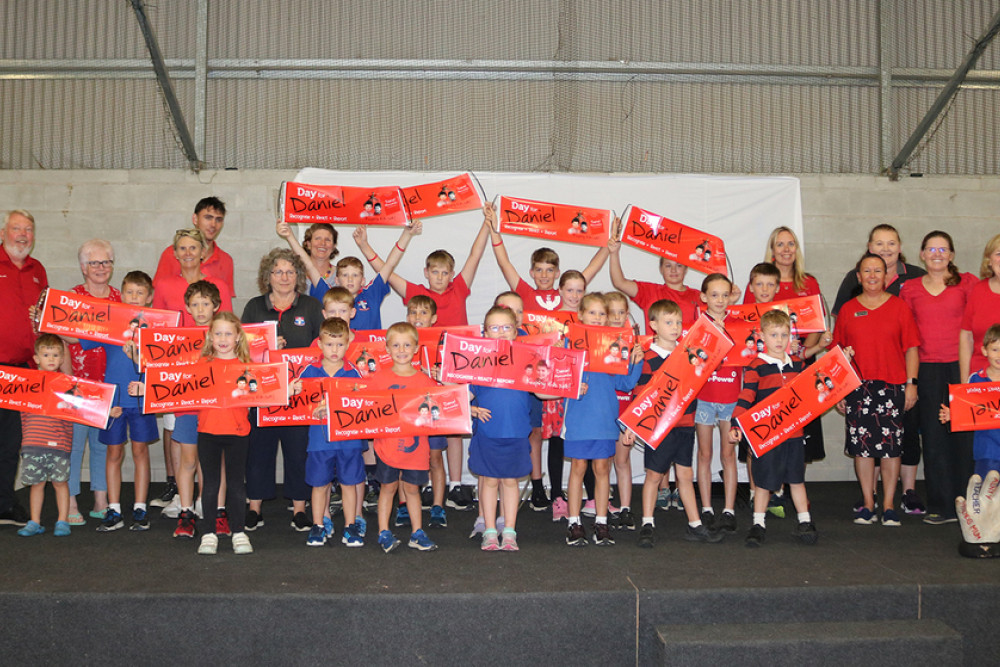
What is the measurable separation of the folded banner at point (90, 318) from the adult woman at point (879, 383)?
4473mm

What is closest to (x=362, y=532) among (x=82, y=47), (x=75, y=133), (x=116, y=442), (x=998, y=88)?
(x=116, y=442)

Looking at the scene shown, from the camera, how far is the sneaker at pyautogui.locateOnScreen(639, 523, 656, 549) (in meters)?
4.58

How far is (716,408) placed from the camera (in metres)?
5.29

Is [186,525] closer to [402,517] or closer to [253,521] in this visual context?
[253,521]

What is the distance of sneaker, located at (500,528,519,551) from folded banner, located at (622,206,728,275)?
2.39 m

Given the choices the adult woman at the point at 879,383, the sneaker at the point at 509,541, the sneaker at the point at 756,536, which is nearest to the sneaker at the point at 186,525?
the sneaker at the point at 509,541

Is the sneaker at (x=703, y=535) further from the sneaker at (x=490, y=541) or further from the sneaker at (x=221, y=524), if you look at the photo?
the sneaker at (x=221, y=524)

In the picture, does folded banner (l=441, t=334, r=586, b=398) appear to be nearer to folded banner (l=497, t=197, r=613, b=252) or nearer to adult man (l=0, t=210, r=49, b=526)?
folded banner (l=497, t=197, r=613, b=252)

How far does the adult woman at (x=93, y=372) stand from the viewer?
514cm

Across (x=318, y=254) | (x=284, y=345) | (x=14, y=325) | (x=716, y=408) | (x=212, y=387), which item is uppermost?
(x=318, y=254)

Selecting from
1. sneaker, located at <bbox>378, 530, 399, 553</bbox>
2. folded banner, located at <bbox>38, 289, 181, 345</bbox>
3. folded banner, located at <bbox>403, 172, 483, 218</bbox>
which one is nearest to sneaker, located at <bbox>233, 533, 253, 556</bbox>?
sneaker, located at <bbox>378, 530, 399, 553</bbox>

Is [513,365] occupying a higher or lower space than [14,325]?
lower

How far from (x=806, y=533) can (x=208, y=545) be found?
3.37 metres

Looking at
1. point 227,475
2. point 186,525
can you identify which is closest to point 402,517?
point 227,475
